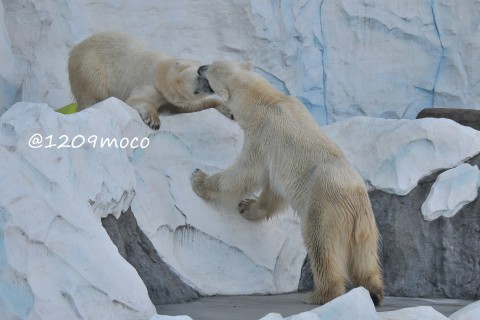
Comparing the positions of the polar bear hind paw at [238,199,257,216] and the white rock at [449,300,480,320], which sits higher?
the white rock at [449,300,480,320]

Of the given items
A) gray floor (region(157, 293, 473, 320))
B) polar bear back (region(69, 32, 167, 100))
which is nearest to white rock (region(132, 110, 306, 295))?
gray floor (region(157, 293, 473, 320))

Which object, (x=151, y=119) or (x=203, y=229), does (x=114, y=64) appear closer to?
(x=151, y=119)

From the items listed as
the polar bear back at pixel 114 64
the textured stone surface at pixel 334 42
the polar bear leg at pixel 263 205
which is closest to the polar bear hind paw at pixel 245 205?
the polar bear leg at pixel 263 205

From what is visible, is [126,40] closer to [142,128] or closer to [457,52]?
[142,128]

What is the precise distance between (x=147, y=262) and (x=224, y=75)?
145 centimetres

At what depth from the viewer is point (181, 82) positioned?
6.69m

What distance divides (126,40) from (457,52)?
4.45m

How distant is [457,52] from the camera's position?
10328mm

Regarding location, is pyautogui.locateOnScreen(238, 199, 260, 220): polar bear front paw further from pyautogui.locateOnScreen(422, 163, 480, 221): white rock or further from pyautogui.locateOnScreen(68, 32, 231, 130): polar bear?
pyautogui.locateOnScreen(422, 163, 480, 221): white rock

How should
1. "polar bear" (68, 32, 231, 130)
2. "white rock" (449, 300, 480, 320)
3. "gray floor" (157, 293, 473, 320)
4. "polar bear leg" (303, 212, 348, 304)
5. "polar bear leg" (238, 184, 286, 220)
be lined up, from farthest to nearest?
"polar bear" (68, 32, 231, 130) → "polar bear leg" (238, 184, 286, 220) → "polar bear leg" (303, 212, 348, 304) → "gray floor" (157, 293, 473, 320) → "white rock" (449, 300, 480, 320)

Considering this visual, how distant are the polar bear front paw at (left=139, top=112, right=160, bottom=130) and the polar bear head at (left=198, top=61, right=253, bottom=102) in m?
0.44

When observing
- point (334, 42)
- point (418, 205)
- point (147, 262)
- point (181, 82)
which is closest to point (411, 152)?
point (418, 205)

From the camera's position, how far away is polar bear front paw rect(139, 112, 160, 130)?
616cm

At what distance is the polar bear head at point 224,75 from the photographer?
596cm
